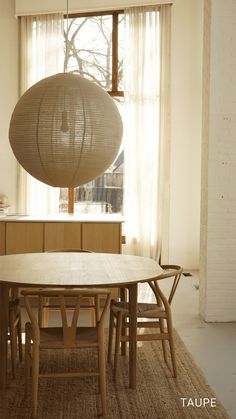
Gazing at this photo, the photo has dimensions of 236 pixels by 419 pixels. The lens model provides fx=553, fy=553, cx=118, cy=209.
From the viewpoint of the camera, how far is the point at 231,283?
5133 mm

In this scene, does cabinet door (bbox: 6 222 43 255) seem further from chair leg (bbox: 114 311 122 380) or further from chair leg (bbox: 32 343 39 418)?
chair leg (bbox: 32 343 39 418)

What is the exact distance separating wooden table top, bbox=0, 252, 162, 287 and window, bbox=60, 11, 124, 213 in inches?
154

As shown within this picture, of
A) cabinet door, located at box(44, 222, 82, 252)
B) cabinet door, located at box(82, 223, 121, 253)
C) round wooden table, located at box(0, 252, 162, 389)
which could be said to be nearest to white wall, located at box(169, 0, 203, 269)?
cabinet door, located at box(82, 223, 121, 253)

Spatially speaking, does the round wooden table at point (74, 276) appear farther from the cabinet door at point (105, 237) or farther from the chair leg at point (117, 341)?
the cabinet door at point (105, 237)

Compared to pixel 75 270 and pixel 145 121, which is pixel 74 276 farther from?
pixel 145 121

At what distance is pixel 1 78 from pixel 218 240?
4.54 m

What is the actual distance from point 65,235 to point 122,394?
2.60 m

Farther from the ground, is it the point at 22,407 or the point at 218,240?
the point at 218,240

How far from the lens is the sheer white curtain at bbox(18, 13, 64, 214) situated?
7984mm

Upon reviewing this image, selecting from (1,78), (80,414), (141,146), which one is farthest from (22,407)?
(1,78)

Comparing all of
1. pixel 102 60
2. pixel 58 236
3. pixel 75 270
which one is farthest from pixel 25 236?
pixel 102 60

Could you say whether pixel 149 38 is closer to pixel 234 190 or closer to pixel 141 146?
pixel 141 146

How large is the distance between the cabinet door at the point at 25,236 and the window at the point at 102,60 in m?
2.54

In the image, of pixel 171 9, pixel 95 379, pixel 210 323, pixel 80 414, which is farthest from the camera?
pixel 171 9
